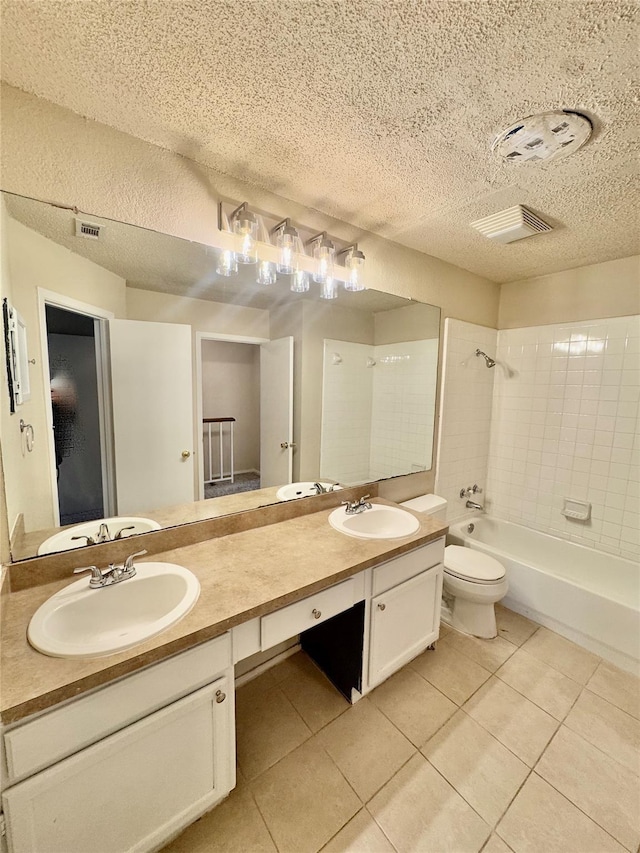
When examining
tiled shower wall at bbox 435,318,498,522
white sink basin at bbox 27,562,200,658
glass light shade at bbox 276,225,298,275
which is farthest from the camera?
tiled shower wall at bbox 435,318,498,522

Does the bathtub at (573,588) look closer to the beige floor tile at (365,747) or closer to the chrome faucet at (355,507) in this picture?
the chrome faucet at (355,507)

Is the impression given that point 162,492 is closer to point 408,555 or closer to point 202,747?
point 202,747

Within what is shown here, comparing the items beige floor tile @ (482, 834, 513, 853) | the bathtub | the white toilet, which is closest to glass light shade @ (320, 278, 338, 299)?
the white toilet

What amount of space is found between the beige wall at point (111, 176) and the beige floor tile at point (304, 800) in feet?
7.04

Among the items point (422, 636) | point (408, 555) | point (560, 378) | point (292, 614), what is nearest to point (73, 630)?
point (292, 614)

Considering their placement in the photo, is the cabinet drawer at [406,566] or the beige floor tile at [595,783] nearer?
the beige floor tile at [595,783]

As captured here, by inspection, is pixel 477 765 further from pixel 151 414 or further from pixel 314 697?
pixel 151 414

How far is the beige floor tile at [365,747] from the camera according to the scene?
1271mm

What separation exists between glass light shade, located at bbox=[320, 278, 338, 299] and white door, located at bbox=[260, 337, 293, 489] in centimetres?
32

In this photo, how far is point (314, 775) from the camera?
128 cm

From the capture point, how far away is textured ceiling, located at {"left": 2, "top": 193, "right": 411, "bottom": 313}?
107 cm

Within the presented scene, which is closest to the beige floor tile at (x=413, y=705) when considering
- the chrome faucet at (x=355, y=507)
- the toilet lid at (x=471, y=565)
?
the toilet lid at (x=471, y=565)

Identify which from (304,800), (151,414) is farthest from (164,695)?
(151,414)

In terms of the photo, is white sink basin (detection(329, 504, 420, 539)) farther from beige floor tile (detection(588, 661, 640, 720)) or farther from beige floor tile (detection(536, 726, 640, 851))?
beige floor tile (detection(588, 661, 640, 720))
